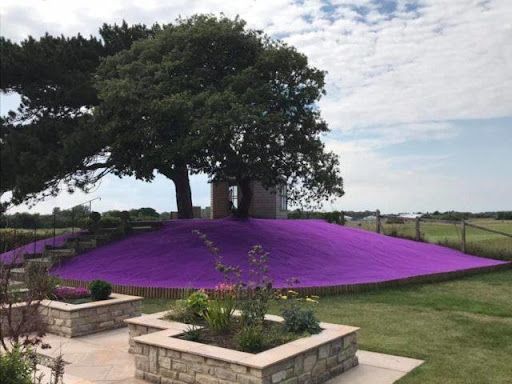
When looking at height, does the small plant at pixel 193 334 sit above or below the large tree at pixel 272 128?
below

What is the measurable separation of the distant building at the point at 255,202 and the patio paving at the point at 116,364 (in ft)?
56.0

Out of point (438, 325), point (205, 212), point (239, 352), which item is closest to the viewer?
point (239, 352)

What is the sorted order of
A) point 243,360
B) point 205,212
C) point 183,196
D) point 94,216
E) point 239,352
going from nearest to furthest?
point 243,360 < point 239,352 < point 94,216 < point 183,196 < point 205,212

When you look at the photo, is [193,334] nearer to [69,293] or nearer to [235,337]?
[235,337]

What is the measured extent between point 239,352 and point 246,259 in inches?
344

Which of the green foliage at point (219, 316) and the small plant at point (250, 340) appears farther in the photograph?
the green foliage at point (219, 316)

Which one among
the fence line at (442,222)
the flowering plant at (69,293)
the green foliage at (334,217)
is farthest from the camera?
the green foliage at (334,217)

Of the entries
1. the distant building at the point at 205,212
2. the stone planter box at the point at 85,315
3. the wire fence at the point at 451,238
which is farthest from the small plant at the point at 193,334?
the distant building at the point at 205,212

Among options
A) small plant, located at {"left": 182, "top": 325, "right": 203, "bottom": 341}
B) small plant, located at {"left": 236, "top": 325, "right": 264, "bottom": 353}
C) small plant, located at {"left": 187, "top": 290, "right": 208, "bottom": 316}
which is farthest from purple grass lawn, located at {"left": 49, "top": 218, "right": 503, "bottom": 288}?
small plant, located at {"left": 236, "top": 325, "right": 264, "bottom": 353}

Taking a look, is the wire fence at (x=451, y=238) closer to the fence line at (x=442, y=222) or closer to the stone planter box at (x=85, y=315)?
the fence line at (x=442, y=222)

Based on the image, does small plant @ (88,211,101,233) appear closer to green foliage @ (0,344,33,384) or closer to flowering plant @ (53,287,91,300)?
flowering plant @ (53,287,91,300)

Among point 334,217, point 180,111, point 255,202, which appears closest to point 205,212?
point 255,202

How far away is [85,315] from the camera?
7.83 m

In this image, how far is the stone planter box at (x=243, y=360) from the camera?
4.82 metres
